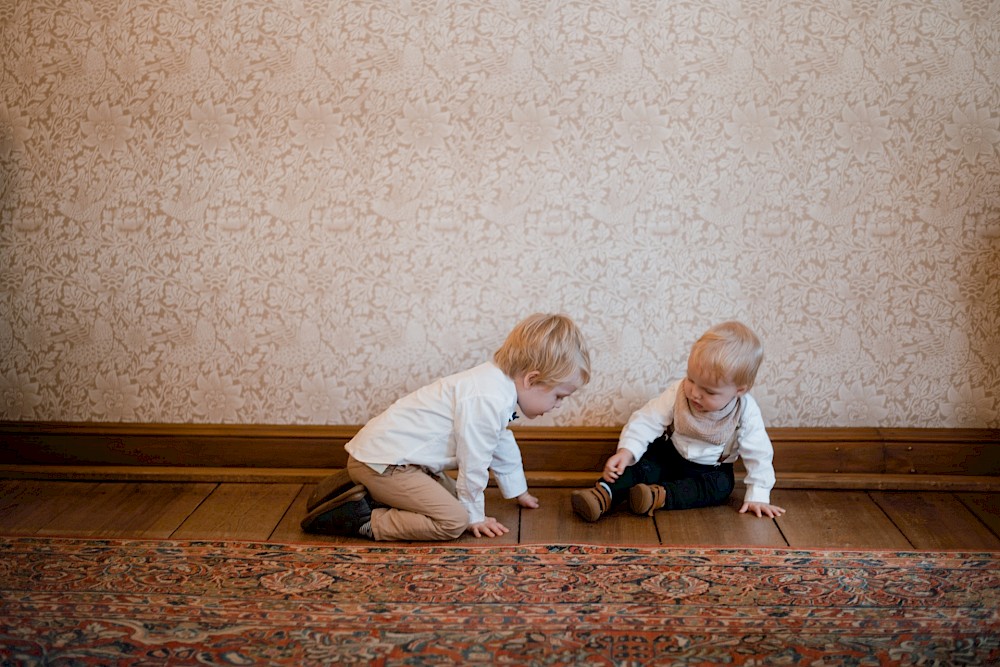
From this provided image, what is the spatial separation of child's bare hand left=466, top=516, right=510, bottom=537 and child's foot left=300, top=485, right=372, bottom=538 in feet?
0.79

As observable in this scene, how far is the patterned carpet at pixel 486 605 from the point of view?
A: 1.58m

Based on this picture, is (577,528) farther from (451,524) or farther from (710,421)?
(710,421)

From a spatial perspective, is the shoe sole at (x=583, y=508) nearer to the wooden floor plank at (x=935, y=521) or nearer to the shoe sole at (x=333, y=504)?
the shoe sole at (x=333, y=504)

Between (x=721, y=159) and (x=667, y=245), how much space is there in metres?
0.25

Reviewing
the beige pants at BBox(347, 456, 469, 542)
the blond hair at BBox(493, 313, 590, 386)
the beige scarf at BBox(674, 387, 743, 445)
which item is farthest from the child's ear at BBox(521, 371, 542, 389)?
the beige scarf at BBox(674, 387, 743, 445)

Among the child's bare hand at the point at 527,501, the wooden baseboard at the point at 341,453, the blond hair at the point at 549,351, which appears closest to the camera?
the blond hair at the point at 549,351

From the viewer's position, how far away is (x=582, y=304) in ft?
7.90

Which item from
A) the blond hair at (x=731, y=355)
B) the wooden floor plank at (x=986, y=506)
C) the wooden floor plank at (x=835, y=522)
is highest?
the blond hair at (x=731, y=355)

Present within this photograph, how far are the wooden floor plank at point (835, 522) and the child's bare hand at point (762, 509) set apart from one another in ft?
0.06

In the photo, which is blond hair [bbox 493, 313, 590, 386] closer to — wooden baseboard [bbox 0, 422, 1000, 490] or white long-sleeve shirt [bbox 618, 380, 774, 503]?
white long-sleeve shirt [bbox 618, 380, 774, 503]

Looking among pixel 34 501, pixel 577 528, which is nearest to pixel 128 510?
pixel 34 501

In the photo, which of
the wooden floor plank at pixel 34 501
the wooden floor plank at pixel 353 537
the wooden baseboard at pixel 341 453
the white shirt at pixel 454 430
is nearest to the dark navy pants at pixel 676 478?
the wooden baseboard at pixel 341 453

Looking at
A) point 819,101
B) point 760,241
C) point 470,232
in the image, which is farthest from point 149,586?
point 819,101

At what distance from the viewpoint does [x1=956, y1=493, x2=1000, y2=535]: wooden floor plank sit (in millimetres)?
2160
